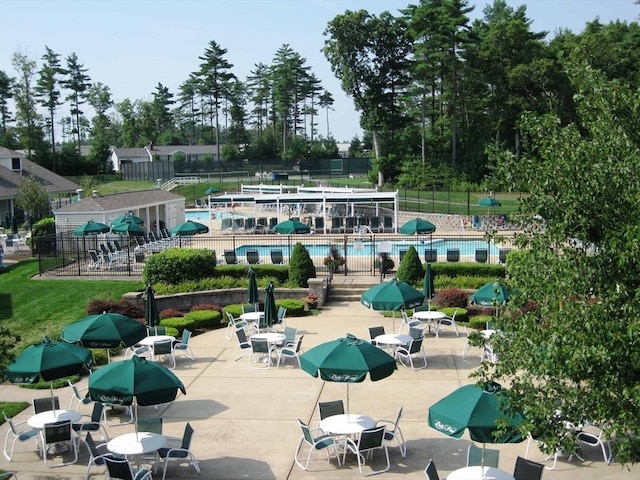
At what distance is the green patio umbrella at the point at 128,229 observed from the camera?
32031mm

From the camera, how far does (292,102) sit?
113 metres

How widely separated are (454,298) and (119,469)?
14755mm

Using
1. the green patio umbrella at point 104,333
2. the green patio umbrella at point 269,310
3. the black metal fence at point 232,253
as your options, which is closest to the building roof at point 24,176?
the black metal fence at point 232,253

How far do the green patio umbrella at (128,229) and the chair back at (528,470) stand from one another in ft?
81.8

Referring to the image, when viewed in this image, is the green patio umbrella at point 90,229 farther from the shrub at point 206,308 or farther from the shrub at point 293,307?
the shrub at point 293,307

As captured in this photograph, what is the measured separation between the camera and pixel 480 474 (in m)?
9.75

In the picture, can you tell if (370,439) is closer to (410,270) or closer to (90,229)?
(410,270)

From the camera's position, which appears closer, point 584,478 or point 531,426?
point 531,426

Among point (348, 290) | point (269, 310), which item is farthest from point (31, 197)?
point (269, 310)

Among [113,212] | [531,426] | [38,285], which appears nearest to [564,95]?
[113,212]

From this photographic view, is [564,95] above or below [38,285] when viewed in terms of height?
above

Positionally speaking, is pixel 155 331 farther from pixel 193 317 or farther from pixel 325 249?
pixel 325 249

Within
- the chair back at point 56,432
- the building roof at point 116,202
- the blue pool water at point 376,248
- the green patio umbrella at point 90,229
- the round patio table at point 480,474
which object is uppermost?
the building roof at point 116,202

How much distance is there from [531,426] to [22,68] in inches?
3275
